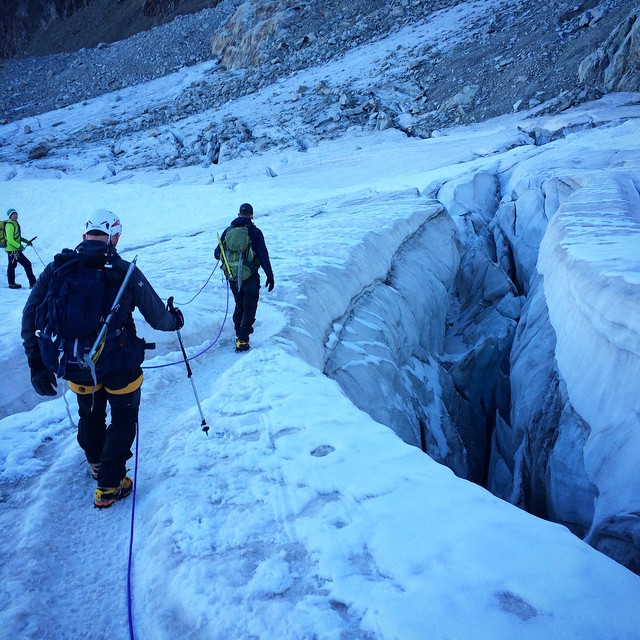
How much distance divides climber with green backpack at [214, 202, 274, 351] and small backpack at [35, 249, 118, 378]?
105 inches

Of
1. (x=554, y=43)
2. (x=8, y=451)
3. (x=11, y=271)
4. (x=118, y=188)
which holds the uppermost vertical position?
(x=554, y=43)

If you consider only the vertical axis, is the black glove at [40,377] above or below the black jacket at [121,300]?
below

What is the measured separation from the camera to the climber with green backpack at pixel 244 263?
17.4 feet

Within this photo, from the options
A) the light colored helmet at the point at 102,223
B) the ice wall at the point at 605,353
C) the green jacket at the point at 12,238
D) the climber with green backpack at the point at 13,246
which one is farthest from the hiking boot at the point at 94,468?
the green jacket at the point at 12,238

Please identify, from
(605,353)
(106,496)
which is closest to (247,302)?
(106,496)

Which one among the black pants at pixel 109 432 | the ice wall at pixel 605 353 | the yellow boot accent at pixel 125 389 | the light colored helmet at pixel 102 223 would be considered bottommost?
the ice wall at pixel 605 353

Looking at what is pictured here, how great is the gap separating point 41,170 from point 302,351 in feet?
90.3

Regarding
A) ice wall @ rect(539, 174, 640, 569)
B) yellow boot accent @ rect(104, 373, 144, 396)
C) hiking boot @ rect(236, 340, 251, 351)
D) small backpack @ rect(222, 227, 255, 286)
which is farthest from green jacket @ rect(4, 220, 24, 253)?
ice wall @ rect(539, 174, 640, 569)

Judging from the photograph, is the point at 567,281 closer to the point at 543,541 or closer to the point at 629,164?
the point at 543,541

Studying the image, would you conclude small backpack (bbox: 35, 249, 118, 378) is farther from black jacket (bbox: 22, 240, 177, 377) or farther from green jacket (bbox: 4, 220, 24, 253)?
green jacket (bbox: 4, 220, 24, 253)

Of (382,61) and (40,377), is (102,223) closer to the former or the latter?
(40,377)

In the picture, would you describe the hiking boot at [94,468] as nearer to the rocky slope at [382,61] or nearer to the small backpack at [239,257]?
the small backpack at [239,257]

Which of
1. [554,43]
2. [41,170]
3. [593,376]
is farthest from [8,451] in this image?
[554,43]

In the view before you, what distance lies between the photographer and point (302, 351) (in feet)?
18.5
